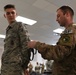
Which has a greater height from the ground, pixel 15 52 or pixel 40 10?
pixel 40 10

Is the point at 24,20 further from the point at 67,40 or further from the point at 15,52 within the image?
the point at 67,40

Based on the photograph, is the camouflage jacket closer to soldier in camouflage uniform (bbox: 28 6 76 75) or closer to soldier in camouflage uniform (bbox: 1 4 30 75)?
soldier in camouflage uniform (bbox: 1 4 30 75)

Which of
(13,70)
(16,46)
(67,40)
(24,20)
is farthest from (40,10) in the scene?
(67,40)

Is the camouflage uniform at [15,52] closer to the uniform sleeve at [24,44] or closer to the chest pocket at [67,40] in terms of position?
the uniform sleeve at [24,44]

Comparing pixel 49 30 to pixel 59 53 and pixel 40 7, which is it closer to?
pixel 40 7

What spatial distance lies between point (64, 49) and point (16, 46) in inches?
27.7

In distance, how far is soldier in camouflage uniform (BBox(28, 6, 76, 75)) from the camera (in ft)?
4.57

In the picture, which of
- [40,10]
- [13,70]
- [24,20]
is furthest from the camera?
[24,20]

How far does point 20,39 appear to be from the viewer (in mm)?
1880

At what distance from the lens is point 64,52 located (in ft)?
4.56

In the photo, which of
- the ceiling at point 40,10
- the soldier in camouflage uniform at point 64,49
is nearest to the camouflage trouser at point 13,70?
the soldier in camouflage uniform at point 64,49

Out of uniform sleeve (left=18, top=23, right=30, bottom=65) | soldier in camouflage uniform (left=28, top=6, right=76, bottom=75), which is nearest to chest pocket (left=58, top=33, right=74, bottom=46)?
soldier in camouflage uniform (left=28, top=6, right=76, bottom=75)

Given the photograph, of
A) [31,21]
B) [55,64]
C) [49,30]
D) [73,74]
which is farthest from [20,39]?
[49,30]

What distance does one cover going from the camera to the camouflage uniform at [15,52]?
70.2 inches
